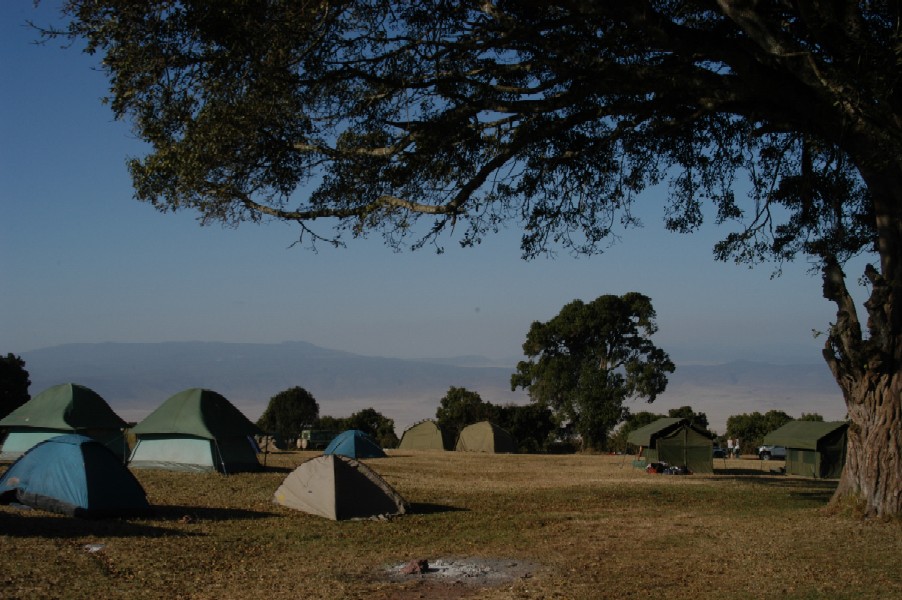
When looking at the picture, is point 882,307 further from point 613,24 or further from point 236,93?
point 236,93

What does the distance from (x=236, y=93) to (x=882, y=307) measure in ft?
35.0

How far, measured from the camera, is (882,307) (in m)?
14.4

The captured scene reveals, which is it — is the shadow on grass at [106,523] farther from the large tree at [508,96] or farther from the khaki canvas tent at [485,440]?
the khaki canvas tent at [485,440]

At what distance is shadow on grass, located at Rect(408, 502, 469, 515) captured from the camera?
1684 cm

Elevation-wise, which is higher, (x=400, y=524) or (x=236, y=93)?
(x=236, y=93)

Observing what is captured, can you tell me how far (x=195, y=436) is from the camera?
24297mm

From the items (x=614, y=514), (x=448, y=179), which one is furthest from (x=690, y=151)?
(x=614, y=514)

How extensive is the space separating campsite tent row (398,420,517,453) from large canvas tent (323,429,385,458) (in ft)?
44.3

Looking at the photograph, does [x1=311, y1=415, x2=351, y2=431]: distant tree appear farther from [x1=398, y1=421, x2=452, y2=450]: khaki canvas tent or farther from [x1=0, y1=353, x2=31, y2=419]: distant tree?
[x1=0, y1=353, x2=31, y2=419]: distant tree

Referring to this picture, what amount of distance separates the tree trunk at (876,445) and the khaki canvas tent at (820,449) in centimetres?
1782

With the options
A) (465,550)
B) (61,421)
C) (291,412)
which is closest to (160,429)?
(61,421)

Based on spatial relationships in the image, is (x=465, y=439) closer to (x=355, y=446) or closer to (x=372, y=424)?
(x=355, y=446)

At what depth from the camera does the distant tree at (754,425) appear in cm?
5616

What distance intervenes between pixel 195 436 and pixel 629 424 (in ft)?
114
